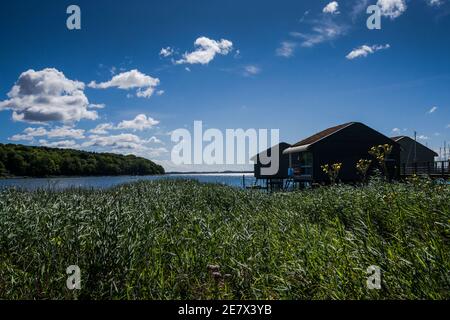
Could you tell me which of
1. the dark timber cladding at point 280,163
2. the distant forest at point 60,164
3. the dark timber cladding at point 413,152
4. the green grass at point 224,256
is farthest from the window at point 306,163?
the distant forest at point 60,164

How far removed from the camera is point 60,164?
80875 millimetres

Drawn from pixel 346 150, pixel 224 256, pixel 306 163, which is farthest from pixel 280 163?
pixel 224 256

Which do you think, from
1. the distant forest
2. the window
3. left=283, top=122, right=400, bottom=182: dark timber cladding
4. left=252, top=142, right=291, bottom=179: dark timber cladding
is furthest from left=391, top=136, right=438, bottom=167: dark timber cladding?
the distant forest

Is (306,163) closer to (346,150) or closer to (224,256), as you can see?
(346,150)

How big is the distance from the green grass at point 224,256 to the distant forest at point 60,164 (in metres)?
60.1

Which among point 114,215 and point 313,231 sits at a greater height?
point 114,215

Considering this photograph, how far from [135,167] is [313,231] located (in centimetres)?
8804

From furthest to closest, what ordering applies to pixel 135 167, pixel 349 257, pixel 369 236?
pixel 135 167, pixel 369 236, pixel 349 257

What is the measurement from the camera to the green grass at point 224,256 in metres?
3.81

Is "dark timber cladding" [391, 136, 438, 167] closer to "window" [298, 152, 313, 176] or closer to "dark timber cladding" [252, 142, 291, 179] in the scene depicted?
"dark timber cladding" [252, 142, 291, 179]

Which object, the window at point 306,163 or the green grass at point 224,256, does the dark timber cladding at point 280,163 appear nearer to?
the window at point 306,163
